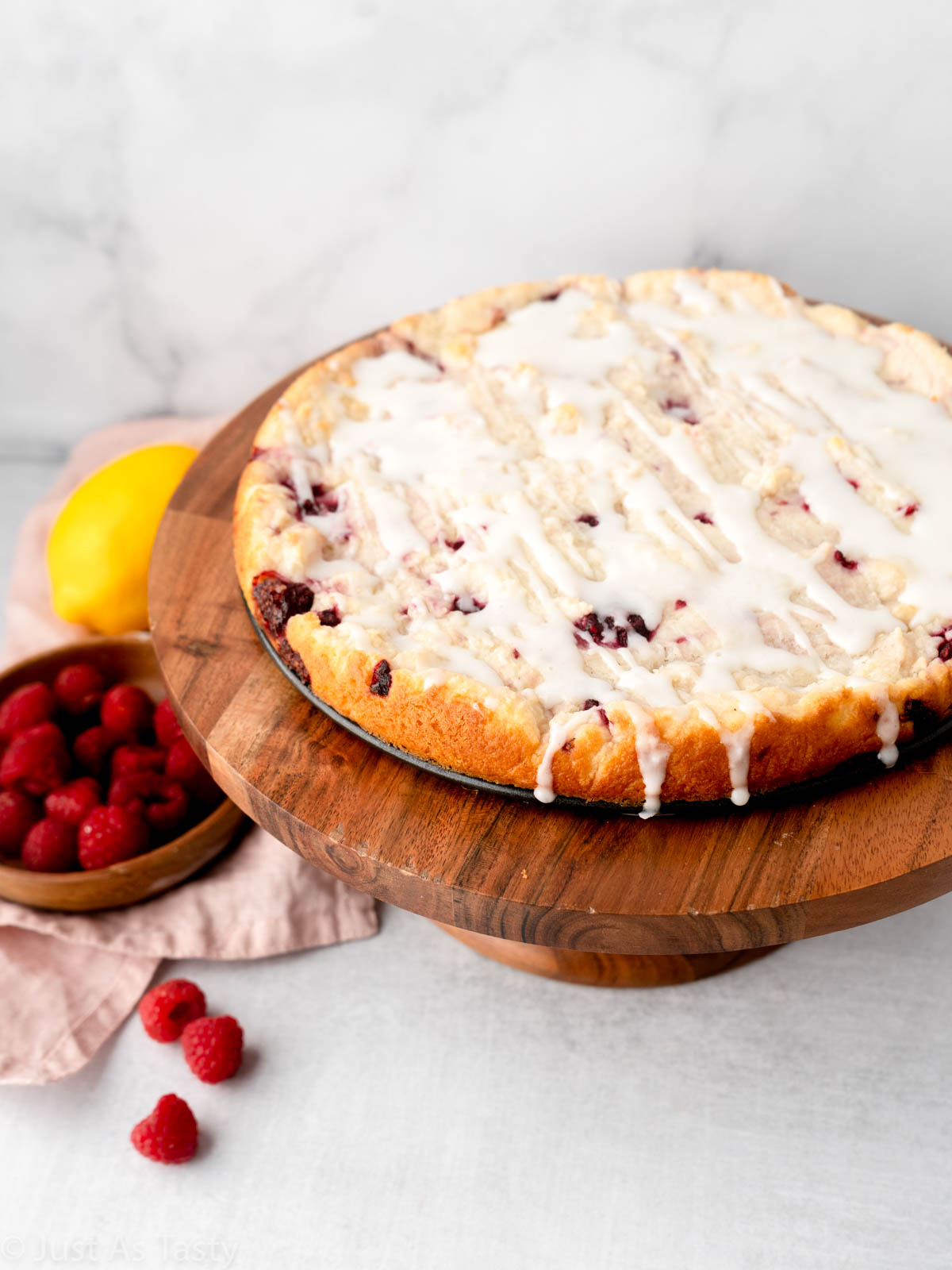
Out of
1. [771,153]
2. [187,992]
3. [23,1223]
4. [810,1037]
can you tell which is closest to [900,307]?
[771,153]

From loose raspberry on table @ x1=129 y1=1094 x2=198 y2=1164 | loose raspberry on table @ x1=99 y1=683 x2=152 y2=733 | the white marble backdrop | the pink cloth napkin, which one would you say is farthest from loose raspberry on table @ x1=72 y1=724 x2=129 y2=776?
the white marble backdrop

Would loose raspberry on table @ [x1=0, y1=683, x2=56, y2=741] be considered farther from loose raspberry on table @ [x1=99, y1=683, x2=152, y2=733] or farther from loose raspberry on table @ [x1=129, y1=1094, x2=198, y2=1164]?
loose raspberry on table @ [x1=129, y1=1094, x2=198, y2=1164]

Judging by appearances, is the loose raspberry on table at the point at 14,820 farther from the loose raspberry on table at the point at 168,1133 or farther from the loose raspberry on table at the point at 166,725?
the loose raspberry on table at the point at 168,1133

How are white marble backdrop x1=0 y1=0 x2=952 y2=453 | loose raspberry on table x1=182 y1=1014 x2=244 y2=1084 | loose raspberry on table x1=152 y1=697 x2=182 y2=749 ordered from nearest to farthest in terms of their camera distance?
loose raspberry on table x1=182 y1=1014 x2=244 y2=1084 → loose raspberry on table x1=152 y1=697 x2=182 y2=749 → white marble backdrop x1=0 y1=0 x2=952 y2=453

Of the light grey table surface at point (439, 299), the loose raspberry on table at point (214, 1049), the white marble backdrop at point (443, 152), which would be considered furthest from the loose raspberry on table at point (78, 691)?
the white marble backdrop at point (443, 152)

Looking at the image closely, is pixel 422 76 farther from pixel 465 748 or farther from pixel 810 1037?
pixel 810 1037

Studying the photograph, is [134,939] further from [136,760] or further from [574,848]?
[574,848]
